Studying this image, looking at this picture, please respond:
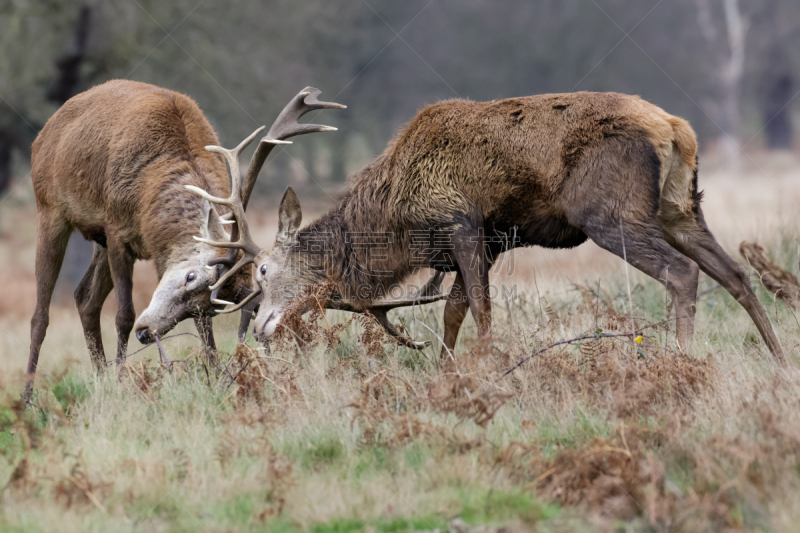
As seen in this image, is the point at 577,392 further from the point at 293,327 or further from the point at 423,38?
the point at 423,38

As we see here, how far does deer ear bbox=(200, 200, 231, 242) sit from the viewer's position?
6434 millimetres

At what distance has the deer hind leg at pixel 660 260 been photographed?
5352 millimetres

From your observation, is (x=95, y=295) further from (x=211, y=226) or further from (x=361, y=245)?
(x=361, y=245)

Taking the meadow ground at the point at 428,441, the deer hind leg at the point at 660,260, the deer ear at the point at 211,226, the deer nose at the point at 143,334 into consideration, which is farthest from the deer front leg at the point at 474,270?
the deer nose at the point at 143,334

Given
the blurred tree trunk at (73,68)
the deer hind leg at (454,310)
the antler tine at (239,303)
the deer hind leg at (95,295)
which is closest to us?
the antler tine at (239,303)

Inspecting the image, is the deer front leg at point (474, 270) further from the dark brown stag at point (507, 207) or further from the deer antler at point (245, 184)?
the deer antler at point (245, 184)

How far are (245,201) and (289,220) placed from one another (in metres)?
0.45

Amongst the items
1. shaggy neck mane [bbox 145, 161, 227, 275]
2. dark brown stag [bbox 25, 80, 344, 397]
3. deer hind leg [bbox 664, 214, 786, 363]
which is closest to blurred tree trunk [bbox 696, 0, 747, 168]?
deer hind leg [bbox 664, 214, 786, 363]

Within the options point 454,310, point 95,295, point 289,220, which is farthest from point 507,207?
point 95,295

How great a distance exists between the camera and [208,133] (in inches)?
283

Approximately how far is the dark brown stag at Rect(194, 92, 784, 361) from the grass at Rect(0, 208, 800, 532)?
0.59 metres

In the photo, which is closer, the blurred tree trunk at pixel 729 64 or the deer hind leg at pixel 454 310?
the deer hind leg at pixel 454 310

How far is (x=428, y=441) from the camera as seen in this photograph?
424 centimetres

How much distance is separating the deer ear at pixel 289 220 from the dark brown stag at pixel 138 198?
386mm
